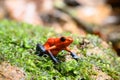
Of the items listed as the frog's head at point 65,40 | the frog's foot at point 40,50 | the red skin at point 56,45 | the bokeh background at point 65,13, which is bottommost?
the bokeh background at point 65,13

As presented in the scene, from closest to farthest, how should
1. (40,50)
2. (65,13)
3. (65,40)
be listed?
(65,40) → (40,50) → (65,13)

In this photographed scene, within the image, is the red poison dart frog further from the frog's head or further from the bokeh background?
the bokeh background

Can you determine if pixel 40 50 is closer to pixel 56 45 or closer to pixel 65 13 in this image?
pixel 56 45

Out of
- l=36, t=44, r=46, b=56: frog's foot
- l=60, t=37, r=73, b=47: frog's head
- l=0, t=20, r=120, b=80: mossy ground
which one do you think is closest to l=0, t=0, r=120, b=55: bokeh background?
l=0, t=20, r=120, b=80: mossy ground

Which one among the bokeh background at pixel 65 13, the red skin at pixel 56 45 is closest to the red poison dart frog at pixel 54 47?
the red skin at pixel 56 45

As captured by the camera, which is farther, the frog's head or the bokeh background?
the bokeh background

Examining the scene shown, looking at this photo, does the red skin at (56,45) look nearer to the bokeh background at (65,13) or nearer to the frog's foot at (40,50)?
the frog's foot at (40,50)

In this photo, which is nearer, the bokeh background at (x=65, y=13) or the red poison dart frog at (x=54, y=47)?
the red poison dart frog at (x=54, y=47)

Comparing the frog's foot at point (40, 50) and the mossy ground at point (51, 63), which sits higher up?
the frog's foot at point (40, 50)

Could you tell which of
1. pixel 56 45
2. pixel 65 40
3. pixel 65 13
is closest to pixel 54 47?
pixel 56 45

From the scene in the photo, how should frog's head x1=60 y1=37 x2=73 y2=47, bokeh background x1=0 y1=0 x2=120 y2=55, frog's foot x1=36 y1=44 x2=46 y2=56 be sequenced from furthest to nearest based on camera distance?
bokeh background x1=0 y1=0 x2=120 y2=55
frog's foot x1=36 y1=44 x2=46 y2=56
frog's head x1=60 y1=37 x2=73 y2=47
